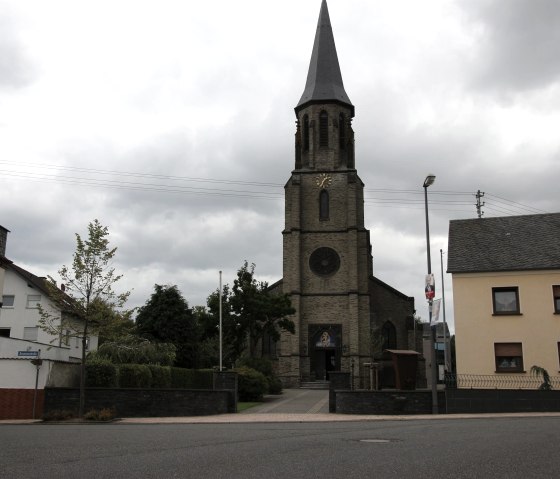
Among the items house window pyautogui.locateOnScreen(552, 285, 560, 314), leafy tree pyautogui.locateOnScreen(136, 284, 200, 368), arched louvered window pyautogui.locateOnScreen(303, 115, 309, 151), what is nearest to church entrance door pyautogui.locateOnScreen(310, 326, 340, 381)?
A: leafy tree pyautogui.locateOnScreen(136, 284, 200, 368)

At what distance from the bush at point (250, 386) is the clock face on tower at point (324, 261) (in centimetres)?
1887

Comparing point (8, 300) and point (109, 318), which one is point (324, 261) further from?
point (109, 318)

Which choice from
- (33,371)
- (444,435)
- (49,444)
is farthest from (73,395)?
(444,435)

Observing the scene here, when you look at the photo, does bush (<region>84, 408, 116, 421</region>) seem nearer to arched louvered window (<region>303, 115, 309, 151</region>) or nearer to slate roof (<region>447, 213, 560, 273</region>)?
slate roof (<region>447, 213, 560, 273</region>)

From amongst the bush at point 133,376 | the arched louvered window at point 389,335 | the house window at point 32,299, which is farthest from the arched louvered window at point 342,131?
the bush at point 133,376

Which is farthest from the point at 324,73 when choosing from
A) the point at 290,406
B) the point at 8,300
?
the point at 290,406

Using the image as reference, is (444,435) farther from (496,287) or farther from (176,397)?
(496,287)

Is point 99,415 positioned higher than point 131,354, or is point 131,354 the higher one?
point 131,354

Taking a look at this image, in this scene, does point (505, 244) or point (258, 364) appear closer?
point (505, 244)

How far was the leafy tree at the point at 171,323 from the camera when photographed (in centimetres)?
5331

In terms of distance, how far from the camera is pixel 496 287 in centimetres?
3000

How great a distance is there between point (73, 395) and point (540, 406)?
17308mm

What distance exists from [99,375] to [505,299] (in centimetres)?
1842

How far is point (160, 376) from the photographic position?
3188 centimetres
